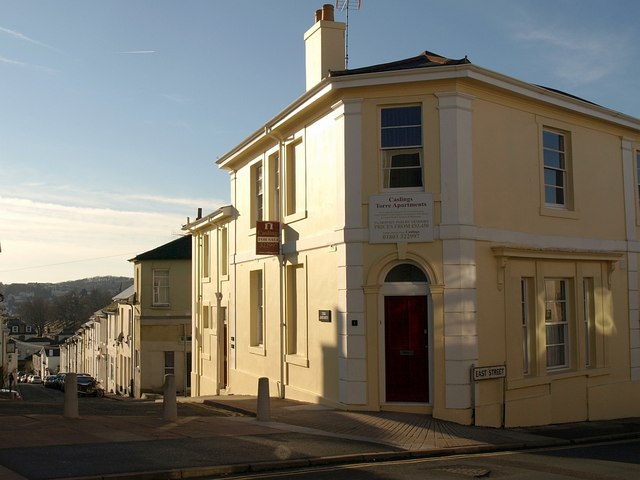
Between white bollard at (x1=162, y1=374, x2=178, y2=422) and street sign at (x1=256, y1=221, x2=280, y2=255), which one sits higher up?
street sign at (x1=256, y1=221, x2=280, y2=255)

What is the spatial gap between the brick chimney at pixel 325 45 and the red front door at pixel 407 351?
21.3 feet

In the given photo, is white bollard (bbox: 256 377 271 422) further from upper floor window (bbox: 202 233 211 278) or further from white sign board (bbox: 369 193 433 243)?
upper floor window (bbox: 202 233 211 278)

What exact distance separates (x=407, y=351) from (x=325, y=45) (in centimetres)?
807

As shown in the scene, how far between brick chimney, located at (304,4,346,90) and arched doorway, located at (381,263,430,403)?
6054mm

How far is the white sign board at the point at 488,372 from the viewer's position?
48.0 ft

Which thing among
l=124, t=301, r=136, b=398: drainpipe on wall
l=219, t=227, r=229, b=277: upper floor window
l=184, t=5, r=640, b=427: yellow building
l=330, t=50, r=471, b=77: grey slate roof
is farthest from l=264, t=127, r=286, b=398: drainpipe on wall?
l=124, t=301, r=136, b=398: drainpipe on wall

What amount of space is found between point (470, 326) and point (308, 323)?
13.7 ft

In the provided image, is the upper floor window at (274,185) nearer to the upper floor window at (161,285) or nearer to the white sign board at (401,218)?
the white sign board at (401,218)

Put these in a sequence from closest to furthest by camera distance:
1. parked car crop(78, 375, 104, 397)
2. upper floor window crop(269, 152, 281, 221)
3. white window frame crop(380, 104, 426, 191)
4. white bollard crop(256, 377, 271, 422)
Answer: white bollard crop(256, 377, 271, 422) < white window frame crop(380, 104, 426, 191) < upper floor window crop(269, 152, 281, 221) < parked car crop(78, 375, 104, 397)

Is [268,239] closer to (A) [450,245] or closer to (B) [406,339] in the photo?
(B) [406,339]

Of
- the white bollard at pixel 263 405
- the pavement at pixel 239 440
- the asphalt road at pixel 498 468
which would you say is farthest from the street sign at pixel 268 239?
the asphalt road at pixel 498 468

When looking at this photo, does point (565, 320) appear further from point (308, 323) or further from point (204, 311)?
point (204, 311)

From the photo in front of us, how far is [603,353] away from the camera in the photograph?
59.7 ft

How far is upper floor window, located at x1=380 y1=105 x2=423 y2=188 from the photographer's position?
15422mm
